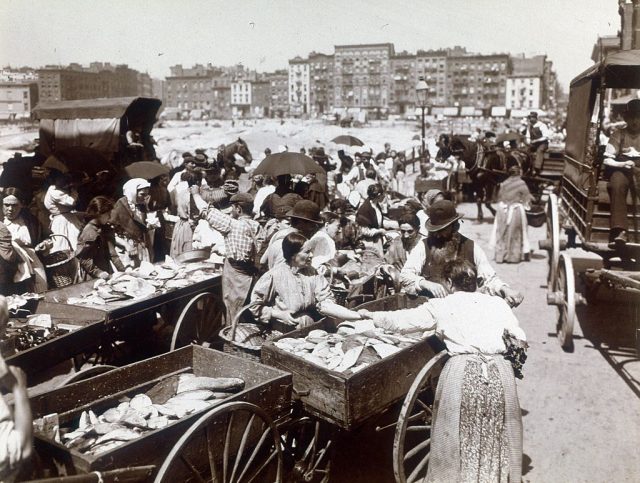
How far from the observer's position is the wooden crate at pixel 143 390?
3396 mm

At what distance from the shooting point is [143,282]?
7059 millimetres

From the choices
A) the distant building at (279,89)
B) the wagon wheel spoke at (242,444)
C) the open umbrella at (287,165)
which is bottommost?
the wagon wheel spoke at (242,444)

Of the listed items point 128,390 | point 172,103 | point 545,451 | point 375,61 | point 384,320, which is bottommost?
point 545,451

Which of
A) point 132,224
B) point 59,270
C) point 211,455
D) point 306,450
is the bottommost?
point 306,450

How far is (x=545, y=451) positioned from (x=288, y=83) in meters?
150

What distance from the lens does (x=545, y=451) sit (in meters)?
5.70

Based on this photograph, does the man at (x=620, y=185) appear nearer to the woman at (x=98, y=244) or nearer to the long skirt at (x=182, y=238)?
the long skirt at (x=182, y=238)

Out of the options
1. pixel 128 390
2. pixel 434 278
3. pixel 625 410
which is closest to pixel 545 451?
pixel 625 410

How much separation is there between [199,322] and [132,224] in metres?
2.16

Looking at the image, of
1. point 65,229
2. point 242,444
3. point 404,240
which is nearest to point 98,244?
point 65,229

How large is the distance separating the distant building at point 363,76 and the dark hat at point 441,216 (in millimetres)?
142628

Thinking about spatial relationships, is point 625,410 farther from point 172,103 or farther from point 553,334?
point 172,103

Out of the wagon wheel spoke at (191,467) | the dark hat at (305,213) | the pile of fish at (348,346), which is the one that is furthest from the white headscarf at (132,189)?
the wagon wheel spoke at (191,467)

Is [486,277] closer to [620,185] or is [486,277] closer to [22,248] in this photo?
[620,185]
